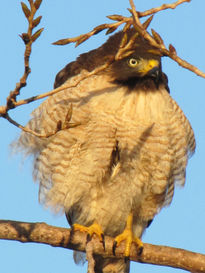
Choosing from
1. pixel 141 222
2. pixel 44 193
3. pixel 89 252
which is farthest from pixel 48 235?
pixel 141 222

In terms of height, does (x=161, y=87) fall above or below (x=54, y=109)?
above

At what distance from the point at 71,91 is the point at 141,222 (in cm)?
179

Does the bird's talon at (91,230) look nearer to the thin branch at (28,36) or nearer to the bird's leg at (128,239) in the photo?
the bird's leg at (128,239)

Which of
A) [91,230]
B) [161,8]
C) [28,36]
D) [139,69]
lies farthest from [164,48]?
[91,230]

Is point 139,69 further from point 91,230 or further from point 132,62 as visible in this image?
point 91,230

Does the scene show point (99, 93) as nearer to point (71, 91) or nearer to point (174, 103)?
point (71, 91)

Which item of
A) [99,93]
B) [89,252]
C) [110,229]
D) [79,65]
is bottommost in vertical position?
[89,252]

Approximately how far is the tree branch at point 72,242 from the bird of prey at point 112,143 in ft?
0.93

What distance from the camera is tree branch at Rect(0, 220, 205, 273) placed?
5.52 metres

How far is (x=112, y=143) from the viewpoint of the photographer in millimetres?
6102

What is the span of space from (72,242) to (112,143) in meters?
1.09

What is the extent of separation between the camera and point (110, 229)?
6953 mm

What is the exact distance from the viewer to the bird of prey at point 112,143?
20.2 feet

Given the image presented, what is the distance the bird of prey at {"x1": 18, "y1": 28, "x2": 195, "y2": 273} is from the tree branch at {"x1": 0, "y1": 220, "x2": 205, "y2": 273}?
28cm
